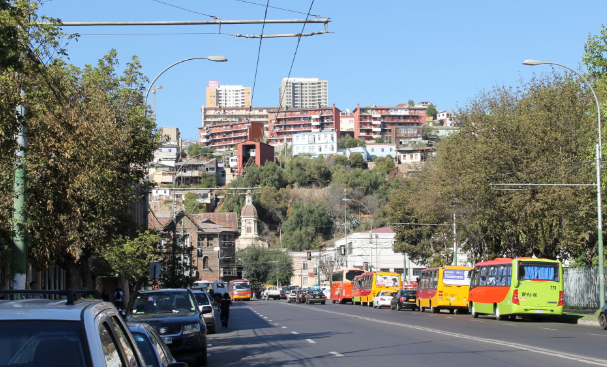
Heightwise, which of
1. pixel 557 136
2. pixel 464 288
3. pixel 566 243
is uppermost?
pixel 557 136

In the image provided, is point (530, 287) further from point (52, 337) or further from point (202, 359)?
point (52, 337)

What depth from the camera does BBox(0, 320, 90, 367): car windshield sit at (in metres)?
3.67

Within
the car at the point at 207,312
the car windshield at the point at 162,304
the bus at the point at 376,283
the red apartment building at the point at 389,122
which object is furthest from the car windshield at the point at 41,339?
the red apartment building at the point at 389,122

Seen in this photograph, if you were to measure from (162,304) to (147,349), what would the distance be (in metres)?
8.72

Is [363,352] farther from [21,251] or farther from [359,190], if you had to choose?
[359,190]

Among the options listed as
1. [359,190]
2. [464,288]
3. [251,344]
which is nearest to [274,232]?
[359,190]

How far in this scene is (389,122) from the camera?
194m

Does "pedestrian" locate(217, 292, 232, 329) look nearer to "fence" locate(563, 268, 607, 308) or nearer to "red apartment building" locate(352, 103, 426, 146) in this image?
"fence" locate(563, 268, 607, 308)

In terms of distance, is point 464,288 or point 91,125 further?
point 464,288

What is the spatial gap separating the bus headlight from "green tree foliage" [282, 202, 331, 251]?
11738 centimetres

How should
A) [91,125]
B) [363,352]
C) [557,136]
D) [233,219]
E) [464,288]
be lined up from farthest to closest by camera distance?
1. [233,219]
2. [464,288]
3. [557,136]
4. [91,125]
5. [363,352]

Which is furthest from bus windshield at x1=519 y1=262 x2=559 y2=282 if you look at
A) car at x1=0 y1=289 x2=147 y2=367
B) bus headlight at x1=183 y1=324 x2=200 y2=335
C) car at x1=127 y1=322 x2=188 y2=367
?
car at x1=0 y1=289 x2=147 y2=367

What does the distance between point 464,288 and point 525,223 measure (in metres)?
5.26

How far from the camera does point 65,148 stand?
16.3 m
